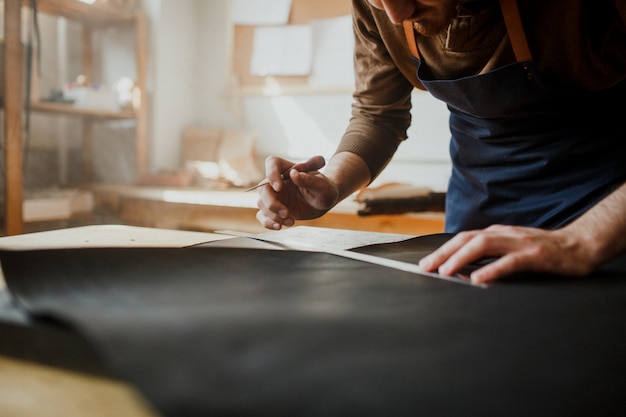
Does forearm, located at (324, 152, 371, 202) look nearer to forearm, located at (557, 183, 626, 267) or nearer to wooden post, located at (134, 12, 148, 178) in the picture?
forearm, located at (557, 183, 626, 267)

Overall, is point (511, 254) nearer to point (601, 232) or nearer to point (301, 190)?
point (601, 232)

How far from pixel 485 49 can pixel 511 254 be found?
540 millimetres

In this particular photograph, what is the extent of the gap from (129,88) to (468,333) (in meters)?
3.06

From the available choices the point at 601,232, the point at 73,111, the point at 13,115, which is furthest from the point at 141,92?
the point at 601,232

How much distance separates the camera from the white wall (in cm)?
287

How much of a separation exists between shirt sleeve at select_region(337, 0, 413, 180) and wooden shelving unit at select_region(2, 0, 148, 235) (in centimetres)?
176

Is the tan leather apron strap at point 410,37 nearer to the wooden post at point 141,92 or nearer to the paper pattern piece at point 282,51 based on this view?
the paper pattern piece at point 282,51

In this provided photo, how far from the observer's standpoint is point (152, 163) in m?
3.32

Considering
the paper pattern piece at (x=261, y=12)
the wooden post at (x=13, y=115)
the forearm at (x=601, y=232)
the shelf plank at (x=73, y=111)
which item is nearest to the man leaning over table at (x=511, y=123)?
the forearm at (x=601, y=232)

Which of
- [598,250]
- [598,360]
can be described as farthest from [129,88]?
[598,360]

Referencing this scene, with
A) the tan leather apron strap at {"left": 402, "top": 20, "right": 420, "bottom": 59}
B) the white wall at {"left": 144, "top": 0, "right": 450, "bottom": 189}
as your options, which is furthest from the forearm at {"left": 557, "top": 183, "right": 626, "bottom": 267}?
the white wall at {"left": 144, "top": 0, "right": 450, "bottom": 189}

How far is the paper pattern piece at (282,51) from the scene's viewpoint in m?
3.12

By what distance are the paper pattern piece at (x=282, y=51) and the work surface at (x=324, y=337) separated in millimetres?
2671

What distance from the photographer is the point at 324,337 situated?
0.42m
